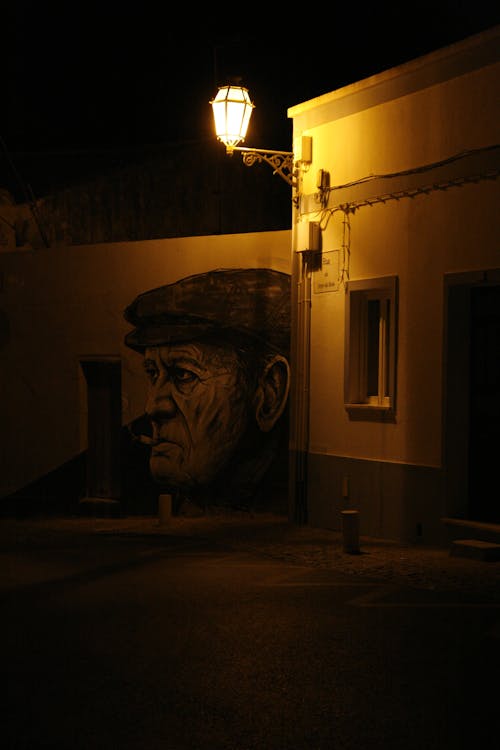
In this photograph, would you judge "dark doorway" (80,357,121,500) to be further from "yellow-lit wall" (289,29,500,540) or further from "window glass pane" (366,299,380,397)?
"window glass pane" (366,299,380,397)

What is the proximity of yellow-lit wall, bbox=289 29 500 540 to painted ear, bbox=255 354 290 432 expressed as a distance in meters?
0.74

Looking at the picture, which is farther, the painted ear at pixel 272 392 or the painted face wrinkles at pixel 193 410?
the painted face wrinkles at pixel 193 410

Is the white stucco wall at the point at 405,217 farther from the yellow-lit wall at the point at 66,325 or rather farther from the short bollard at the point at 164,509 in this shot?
the short bollard at the point at 164,509

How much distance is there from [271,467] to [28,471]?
14.6 feet

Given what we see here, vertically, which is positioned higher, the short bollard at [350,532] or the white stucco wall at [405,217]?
the white stucco wall at [405,217]

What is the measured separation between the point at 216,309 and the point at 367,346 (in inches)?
102

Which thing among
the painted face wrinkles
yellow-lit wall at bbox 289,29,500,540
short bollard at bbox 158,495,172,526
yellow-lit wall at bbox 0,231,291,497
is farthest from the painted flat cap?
short bollard at bbox 158,495,172,526

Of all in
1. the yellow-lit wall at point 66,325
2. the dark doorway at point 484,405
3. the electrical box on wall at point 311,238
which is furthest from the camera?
the yellow-lit wall at point 66,325

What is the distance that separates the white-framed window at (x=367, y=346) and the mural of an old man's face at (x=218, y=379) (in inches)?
59.1

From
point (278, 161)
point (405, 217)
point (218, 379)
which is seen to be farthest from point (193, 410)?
point (405, 217)

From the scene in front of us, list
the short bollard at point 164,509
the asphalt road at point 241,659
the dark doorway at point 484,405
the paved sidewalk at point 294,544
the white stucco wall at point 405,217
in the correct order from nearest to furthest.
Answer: the asphalt road at point 241,659 → the paved sidewalk at point 294,544 → the white stucco wall at point 405,217 → the dark doorway at point 484,405 → the short bollard at point 164,509

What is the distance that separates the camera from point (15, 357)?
1759 cm

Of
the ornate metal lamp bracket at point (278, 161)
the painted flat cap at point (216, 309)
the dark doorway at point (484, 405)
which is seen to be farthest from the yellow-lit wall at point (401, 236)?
the painted flat cap at point (216, 309)

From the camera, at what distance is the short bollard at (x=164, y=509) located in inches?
578
